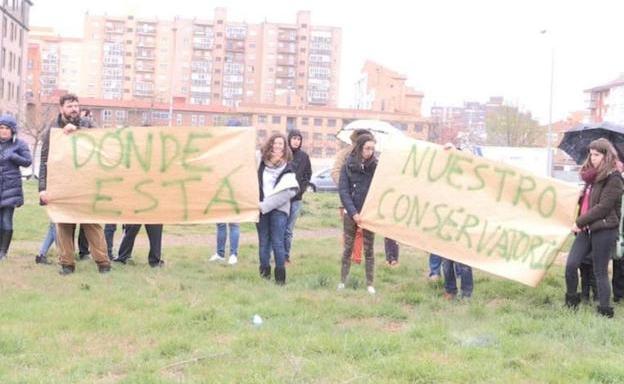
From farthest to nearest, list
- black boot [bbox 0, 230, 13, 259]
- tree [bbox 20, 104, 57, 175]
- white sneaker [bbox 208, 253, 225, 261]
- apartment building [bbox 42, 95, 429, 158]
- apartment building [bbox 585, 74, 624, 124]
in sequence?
apartment building [bbox 585, 74, 624, 124] → apartment building [bbox 42, 95, 429, 158] → tree [bbox 20, 104, 57, 175] → white sneaker [bbox 208, 253, 225, 261] → black boot [bbox 0, 230, 13, 259]

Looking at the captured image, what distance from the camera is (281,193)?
8.47 metres

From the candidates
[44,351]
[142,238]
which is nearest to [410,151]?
[44,351]

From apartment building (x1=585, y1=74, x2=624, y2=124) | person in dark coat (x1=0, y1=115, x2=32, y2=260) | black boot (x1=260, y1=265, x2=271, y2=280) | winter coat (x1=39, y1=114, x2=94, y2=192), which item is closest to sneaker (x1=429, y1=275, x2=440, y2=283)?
black boot (x1=260, y1=265, x2=271, y2=280)

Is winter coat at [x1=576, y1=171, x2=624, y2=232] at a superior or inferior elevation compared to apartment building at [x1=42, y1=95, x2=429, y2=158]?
inferior

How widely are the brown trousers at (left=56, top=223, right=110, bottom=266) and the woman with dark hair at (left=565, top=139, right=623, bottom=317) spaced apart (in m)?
5.14

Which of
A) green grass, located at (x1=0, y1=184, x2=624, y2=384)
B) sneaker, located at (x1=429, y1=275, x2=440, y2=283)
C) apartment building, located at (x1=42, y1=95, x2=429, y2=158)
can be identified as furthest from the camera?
apartment building, located at (x1=42, y1=95, x2=429, y2=158)

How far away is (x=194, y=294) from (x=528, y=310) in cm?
330

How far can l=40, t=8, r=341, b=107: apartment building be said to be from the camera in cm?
12356

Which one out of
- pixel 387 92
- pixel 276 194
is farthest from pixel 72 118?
pixel 387 92

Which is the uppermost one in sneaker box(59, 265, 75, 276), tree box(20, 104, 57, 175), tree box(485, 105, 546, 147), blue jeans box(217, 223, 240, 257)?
tree box(485, 105, 546, 147)

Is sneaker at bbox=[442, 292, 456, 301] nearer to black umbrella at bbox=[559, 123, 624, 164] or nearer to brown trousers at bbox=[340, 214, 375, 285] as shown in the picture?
brown trousers at bbox=[340, 214, 375, 285]

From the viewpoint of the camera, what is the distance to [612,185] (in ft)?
23.6

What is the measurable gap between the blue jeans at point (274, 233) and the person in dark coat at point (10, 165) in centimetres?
304

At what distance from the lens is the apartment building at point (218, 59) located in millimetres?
123562
